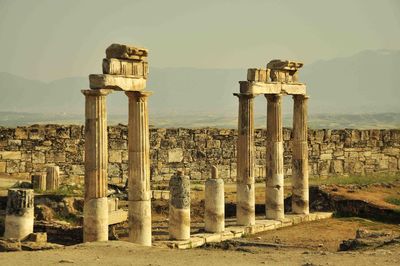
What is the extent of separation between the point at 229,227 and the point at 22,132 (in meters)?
9.98

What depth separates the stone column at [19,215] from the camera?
1984 centimetres

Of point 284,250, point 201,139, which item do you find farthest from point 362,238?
point 201,139

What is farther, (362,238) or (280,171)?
(280,171)

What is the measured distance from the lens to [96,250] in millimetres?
18328

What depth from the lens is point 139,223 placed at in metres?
21.1

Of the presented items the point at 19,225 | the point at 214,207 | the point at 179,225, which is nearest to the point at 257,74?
the point at 214,207

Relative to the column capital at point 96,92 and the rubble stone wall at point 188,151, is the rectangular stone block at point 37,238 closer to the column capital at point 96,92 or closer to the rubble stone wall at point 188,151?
the column capital at point 96,92

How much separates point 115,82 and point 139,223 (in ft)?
12.6

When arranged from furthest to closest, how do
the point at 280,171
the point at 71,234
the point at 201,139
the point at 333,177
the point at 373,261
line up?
1. the point at 333,177
2. the point at 201,139
3. the point at 280,171
4. the point at 71,234
5. the point at 373,261

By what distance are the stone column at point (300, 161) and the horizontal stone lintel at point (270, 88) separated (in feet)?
2.17

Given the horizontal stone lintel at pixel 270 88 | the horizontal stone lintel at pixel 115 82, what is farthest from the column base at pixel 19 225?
the horizontal stone lintel at pixel 270 88

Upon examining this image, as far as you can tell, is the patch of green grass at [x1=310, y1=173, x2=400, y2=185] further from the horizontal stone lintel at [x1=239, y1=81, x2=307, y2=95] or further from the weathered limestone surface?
the weathered limestone surface

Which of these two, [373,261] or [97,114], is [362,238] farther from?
[97,114]

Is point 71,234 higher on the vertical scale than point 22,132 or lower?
lower
